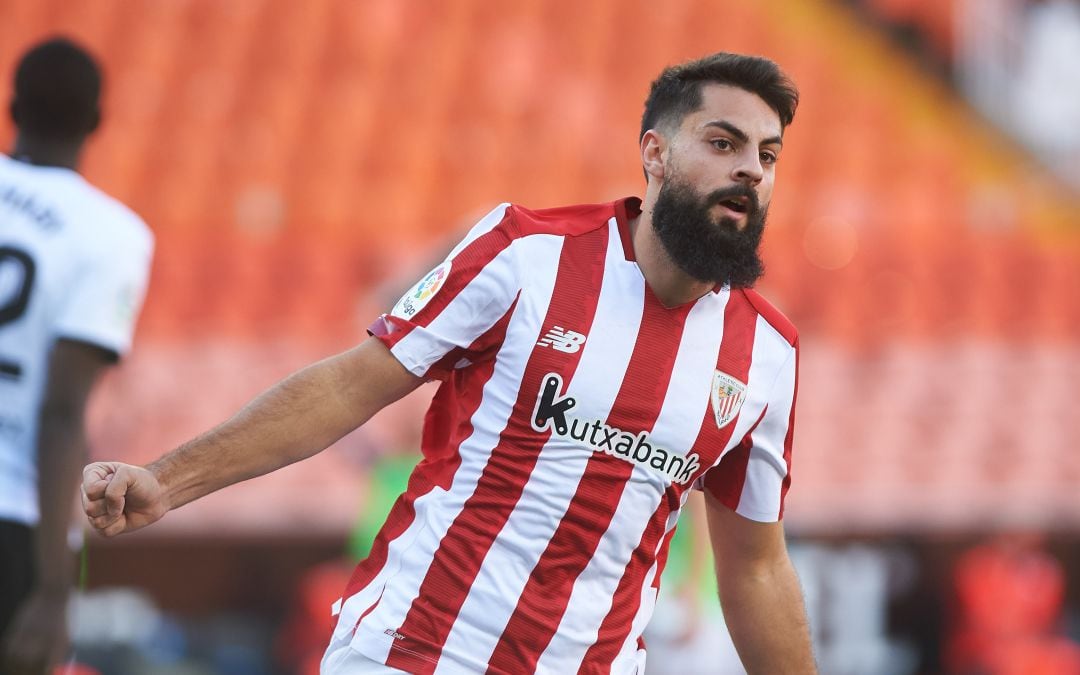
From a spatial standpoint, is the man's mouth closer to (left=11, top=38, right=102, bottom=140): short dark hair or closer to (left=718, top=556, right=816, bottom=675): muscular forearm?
(left=718, top=556, right=816, bottom=675): muscular forearm

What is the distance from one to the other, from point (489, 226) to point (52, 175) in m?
1.22

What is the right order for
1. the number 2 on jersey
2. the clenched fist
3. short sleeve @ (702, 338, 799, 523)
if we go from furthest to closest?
1. the number 2 on jersey
2. short sleeve @ (702, 338, 799, 523)
3. the clenched fist

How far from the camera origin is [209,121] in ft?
31.6

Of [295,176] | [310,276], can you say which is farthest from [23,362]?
[295,176]

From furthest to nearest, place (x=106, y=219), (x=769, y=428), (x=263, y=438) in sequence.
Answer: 1. (x=106, y=219)
2. (x=769, y=428)
3. (x=263, y=438)

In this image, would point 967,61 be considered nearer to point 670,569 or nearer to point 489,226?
A: point 670,569

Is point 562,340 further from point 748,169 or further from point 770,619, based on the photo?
point 770,619

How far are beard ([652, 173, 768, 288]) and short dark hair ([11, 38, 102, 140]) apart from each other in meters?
1.52

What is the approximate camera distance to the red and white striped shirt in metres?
2.58

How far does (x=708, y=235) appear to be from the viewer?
2.60 metres

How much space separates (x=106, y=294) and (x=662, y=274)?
130 cm

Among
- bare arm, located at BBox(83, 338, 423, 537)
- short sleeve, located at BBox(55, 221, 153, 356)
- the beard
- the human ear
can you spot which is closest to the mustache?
the beard

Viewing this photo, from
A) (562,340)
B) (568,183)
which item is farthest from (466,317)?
(568,183)

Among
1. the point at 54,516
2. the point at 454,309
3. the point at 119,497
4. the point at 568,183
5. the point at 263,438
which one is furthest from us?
the point at 568,183
